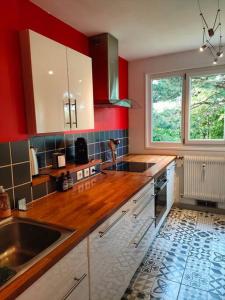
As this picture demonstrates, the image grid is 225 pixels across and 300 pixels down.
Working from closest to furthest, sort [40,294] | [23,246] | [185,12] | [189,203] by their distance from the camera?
[40,294], [23,246], [185,12], [189,203]

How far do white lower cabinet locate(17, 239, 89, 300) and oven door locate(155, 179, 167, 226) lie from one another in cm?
139

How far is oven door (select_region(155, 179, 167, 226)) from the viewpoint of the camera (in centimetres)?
238

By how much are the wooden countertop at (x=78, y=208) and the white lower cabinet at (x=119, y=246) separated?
68mm

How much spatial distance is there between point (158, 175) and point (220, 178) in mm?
1219

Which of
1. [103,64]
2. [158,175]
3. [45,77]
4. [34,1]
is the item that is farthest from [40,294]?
[103,64]

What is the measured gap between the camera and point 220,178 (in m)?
3.01

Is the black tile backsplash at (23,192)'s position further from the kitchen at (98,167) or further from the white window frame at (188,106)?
the white window frame at (188,106)

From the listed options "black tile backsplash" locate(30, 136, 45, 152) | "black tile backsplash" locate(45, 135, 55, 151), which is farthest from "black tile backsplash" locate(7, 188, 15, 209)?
"black tile backsplash" locate(45, 135, 55, 151)

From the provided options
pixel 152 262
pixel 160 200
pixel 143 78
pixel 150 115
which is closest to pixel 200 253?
pixel 152 262

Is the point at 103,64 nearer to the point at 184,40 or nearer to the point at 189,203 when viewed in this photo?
the point at 184,40

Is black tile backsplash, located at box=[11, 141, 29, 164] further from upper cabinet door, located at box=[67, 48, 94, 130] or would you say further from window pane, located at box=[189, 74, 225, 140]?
window pane, located at box=[189, 74, 225, 140]

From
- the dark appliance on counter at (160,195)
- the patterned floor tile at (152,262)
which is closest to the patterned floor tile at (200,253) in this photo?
the patterned floor tile at (152,262)

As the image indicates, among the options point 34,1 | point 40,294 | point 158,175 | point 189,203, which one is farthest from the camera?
point 189,203

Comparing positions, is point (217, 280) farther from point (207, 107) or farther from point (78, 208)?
point (207, 107)
